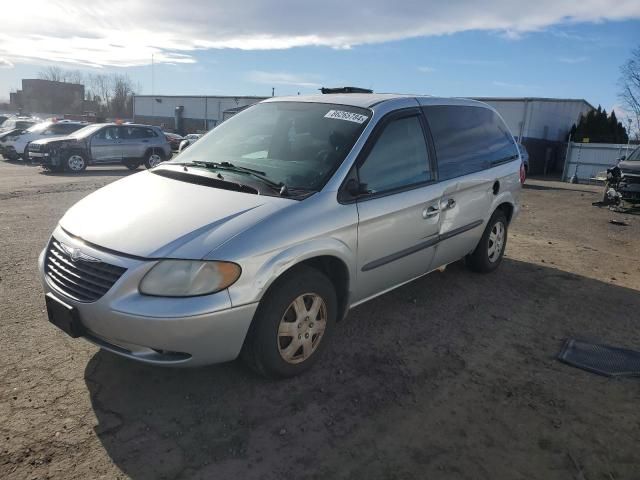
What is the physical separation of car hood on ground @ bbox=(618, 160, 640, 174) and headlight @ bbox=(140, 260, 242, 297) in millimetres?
12934

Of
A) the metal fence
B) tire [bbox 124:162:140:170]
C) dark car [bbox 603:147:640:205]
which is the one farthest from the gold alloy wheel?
the metal fence

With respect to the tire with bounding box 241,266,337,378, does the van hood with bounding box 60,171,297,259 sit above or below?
above

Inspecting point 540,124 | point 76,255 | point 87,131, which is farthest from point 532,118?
point 76,255

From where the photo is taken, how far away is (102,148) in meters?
16.3

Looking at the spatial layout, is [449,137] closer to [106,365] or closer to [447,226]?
[447,226]

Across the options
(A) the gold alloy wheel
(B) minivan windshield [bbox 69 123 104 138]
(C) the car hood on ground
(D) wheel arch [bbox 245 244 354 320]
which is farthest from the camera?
(B) minivan windshield [bbox 69 123 104 138]

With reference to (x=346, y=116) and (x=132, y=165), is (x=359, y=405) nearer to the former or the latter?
(x=346, y=116)

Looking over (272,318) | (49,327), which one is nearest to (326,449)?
(272,318)

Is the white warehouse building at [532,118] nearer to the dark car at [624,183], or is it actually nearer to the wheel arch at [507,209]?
the dark car at [624,183]

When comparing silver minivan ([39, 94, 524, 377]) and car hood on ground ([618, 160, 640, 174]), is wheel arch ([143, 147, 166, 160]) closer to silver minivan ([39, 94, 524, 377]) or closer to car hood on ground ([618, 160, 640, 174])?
silver minivan ([39, 94, 524, 377])

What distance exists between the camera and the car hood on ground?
12319 millimetres

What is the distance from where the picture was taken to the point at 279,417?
2.86 metres

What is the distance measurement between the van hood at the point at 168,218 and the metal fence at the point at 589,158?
2515 centimetres

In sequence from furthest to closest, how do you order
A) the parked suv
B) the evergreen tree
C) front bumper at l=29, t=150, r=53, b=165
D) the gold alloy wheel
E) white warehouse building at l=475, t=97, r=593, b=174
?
the evergreen tree, white warehouse building at l=475, t=97, r=593, b=174, the parked suv, front bumper at l=29, t=150, r=53, b=165, the gold alloy wheel
